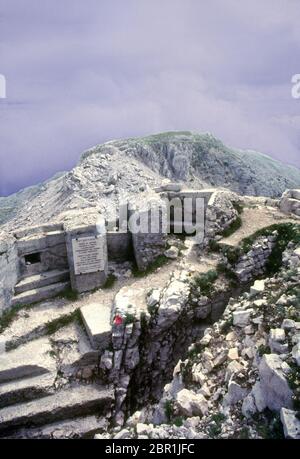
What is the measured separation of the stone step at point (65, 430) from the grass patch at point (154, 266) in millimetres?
4962

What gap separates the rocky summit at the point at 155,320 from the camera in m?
7.60

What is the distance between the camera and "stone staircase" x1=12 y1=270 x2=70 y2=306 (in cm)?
1330

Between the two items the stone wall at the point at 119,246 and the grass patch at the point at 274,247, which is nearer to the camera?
the grass patch at the point at 274,247

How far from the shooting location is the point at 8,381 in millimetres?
11109

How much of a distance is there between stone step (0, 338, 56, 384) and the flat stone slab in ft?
4.36

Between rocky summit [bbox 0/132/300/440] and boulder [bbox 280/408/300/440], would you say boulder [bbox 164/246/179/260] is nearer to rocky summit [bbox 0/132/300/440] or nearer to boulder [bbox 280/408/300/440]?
rocky summit [bbox 0/132/300/440]

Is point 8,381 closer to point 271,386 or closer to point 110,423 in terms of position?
point 110,423

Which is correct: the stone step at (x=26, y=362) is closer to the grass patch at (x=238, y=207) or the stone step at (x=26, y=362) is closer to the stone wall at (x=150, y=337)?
the stone wall at (x=150, y=337)

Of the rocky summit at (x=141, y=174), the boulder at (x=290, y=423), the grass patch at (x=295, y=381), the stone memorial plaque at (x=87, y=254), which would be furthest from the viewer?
the rocky summit at (x=141, y=174)

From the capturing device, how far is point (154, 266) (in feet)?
46.4

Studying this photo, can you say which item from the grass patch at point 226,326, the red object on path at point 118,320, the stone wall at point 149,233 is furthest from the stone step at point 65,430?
the stone wall at point 149,233

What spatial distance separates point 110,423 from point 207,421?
4790 millimetres

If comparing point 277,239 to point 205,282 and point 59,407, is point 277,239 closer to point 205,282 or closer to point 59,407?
point 205,282
